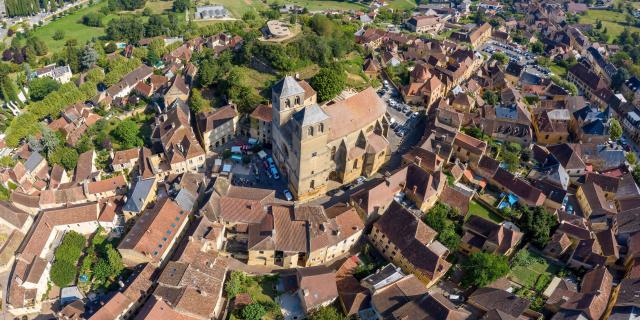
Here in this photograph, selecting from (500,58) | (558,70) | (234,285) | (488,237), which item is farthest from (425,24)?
(234,285)

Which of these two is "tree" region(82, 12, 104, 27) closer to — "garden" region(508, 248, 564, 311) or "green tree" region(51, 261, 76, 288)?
"green tree" region(51, 261, 76, 288)

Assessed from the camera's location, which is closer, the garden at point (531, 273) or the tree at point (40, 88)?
the garden at point (531, 273)

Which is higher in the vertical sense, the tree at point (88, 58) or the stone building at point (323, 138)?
the stone building at point (323, 138)

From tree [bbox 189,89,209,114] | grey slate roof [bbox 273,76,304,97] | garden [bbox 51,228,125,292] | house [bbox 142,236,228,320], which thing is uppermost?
grey slate roof [bbox 273,76,304,97]

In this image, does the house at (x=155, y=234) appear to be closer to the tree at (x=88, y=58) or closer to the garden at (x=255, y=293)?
the garden at (x=255, y=293)

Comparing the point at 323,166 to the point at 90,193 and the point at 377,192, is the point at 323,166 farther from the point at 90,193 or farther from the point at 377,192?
the point at 90,193

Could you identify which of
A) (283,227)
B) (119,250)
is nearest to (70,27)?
(119,250)

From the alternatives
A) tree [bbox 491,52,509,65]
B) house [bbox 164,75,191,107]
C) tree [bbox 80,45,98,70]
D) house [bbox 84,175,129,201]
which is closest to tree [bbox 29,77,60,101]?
tree [bbox 80,45,98,70]

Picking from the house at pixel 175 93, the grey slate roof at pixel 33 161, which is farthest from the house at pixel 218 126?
the grey slate roof at pixel 33 161
